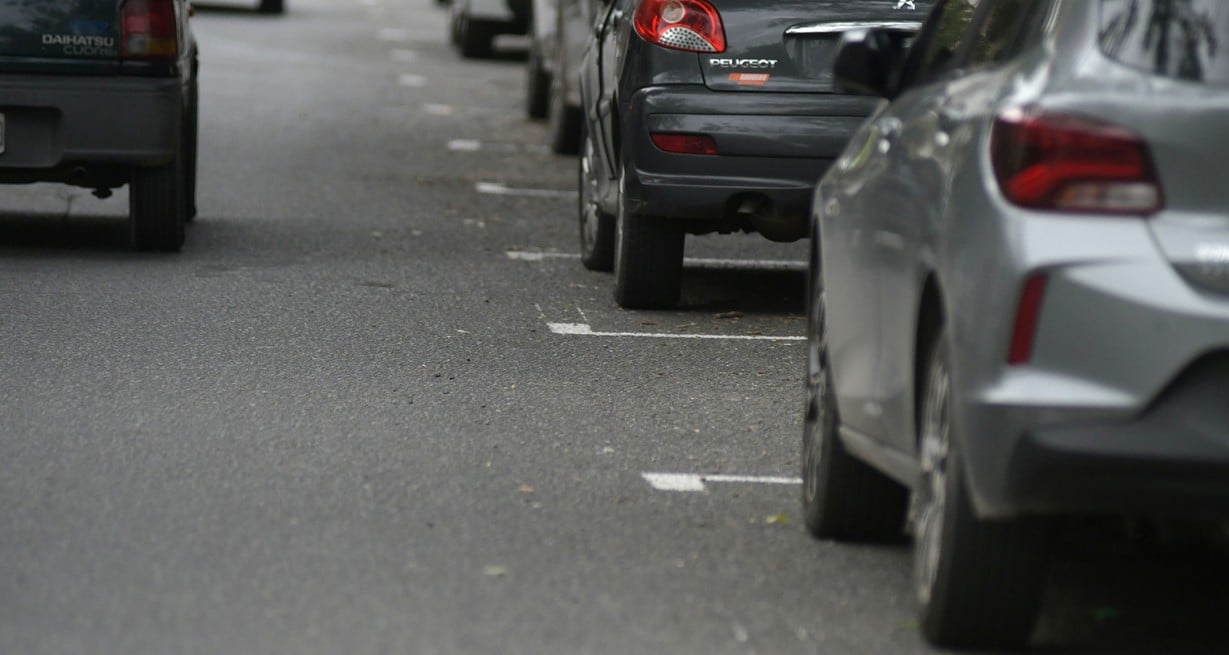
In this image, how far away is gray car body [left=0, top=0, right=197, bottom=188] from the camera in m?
11.1

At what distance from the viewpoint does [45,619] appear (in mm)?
5031

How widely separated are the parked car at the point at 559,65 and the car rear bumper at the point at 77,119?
4187mm

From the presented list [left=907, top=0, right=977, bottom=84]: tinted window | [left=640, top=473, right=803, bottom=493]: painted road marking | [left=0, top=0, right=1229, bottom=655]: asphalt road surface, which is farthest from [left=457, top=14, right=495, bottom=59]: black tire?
[left=907, top=0, right=977, bottom=84]: tinted window

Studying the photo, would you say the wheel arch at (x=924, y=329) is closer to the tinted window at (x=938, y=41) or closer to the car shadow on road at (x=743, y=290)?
the tinted window at (x=938, y=41)

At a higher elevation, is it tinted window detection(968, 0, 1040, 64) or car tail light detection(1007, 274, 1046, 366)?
tinted window detection(968, 0, 1040, 64)

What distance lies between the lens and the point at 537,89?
71.1ft

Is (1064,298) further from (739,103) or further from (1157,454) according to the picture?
(739,103)

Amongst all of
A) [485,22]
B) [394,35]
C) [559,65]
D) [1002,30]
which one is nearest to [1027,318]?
[1002,30]

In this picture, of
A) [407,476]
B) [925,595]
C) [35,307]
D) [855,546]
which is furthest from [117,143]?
[925,595]

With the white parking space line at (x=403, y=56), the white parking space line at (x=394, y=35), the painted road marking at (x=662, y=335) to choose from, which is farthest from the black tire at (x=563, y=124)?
the white parking space line at (x=394, y=35)

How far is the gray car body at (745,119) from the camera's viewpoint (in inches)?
388

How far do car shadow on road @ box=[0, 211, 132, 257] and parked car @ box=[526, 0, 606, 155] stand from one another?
134 inches

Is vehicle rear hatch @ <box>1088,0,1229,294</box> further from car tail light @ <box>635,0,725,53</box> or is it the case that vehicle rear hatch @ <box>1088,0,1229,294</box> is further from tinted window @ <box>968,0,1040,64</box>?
car tail light @ <box>635,0,725,53</box>

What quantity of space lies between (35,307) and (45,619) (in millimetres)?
5090
